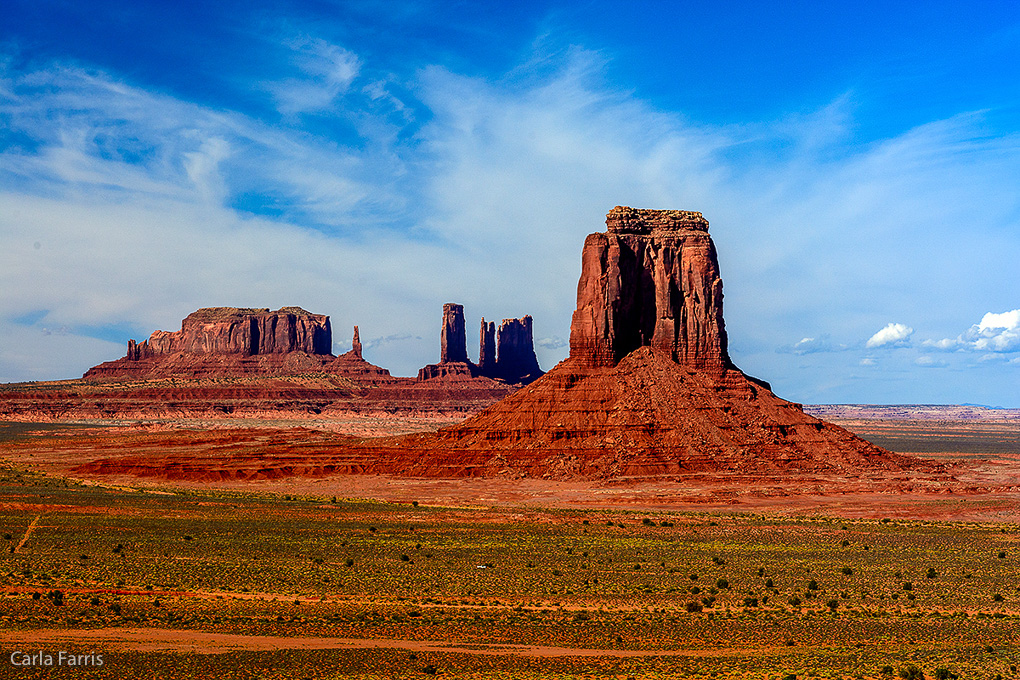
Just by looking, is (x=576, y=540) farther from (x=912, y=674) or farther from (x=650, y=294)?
(x=650, y=294)

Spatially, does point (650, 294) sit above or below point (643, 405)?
above

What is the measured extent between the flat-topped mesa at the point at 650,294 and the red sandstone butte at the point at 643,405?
10cm

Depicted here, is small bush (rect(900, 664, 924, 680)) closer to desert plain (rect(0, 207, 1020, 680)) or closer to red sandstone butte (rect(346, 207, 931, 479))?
desert plain (rect(0, 207, 1020, 680))

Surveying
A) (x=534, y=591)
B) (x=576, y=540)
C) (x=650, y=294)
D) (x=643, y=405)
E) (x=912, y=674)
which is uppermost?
(x=650, y=294)

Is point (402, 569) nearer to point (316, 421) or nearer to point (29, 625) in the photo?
point (29, 625)

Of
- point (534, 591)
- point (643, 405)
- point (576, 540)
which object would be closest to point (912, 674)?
point (534, 591)

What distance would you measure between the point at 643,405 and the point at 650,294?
11988 mm

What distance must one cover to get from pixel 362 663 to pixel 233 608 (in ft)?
22.0

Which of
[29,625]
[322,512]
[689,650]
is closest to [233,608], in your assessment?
[29,625]

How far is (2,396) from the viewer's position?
191 metres

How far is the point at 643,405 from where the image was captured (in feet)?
240

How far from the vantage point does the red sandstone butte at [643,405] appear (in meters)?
69.5

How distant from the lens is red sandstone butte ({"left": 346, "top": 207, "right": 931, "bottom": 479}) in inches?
2736

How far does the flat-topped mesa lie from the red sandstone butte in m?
0.10
